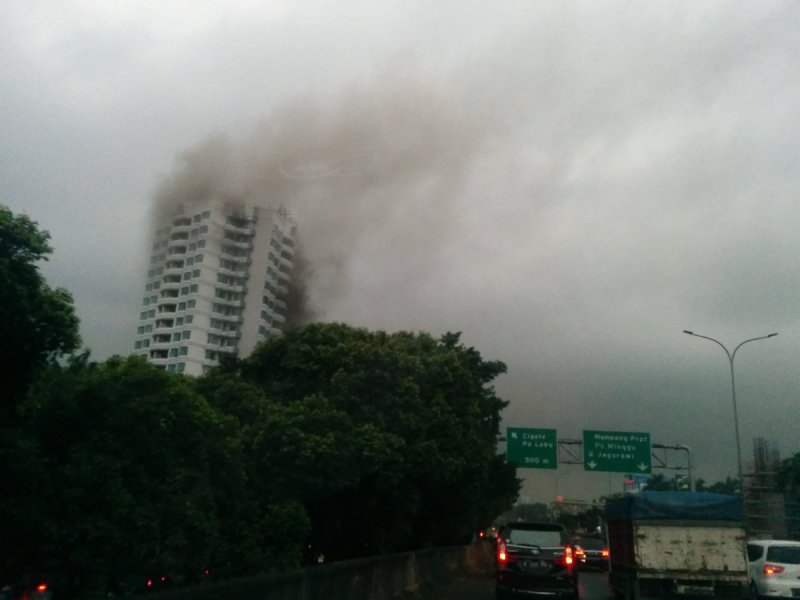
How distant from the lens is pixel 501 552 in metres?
18.5

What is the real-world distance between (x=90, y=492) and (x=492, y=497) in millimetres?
35123

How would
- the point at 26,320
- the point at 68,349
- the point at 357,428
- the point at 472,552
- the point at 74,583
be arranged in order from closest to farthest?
the point at 26,320
the point at 68,349
the point at 74,583
the point at 357,428
the point at 472,552

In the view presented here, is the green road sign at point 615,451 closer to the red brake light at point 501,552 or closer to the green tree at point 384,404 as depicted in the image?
the green tree at point 384,404

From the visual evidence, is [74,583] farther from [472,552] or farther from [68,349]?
[472,552]

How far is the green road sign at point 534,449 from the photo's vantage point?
125 ft

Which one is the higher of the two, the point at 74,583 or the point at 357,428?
the point at 357,428

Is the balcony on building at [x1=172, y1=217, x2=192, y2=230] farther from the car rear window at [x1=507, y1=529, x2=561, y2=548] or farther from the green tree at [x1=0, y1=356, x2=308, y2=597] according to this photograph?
the car rear window at [x1=507, y1=529, x2=561, y2=548]

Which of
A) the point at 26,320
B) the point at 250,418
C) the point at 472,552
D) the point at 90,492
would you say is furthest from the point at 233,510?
the point at 472,552

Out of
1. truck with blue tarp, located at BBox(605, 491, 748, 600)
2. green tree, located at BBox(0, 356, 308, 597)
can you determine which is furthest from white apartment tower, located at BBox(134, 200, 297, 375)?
truck with blue tarp, located at BBox(605, 491, 748, 600)

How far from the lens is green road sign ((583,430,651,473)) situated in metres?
37.4

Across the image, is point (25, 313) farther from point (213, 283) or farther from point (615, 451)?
point (615, 451)

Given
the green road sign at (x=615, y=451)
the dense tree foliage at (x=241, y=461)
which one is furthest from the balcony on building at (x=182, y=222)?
the green road sign at (x=615, y=451)

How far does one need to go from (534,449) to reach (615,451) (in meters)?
3.59

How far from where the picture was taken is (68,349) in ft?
34.8
